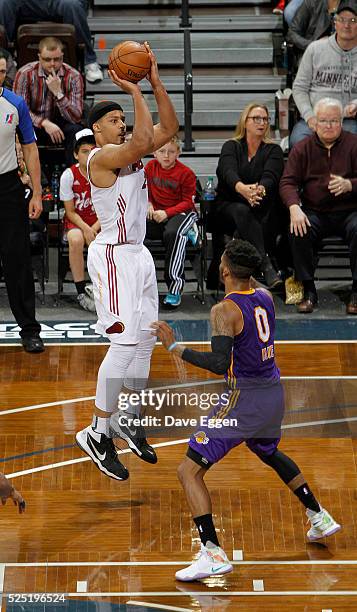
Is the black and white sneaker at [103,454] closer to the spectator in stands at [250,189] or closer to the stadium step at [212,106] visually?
the spectator in stands at [250,189]

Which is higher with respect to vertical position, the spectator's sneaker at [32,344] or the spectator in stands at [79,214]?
the spectator in stands at [79,214]

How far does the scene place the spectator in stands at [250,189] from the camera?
960cm

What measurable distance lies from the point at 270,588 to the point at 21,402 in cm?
270

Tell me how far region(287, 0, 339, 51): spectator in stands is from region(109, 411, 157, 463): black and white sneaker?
5.50 meters

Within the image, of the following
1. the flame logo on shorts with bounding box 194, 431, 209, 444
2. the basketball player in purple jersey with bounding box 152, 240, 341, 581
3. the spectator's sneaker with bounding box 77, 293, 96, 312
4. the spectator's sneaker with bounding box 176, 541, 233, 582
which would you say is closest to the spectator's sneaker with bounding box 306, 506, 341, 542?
the basketball player in purple jersey with bounding box 152, 240, 341, 581

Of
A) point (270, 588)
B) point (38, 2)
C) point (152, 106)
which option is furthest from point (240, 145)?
point (270, 588)

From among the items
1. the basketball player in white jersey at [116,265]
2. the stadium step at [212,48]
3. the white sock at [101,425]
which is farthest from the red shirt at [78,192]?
the white sock at [101,425]

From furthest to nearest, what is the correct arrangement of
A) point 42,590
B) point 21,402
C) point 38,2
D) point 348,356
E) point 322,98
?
point 38,2
point 322,98
point 348,356
point 21,402
point 42,590

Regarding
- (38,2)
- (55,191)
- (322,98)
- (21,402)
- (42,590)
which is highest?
(38,2)

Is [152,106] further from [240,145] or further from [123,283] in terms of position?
[123,283]

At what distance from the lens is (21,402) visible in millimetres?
7883

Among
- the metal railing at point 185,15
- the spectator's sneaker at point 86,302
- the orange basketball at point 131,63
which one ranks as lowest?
the spectator's sneaker at point 86,302

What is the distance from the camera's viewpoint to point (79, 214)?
31.9ft

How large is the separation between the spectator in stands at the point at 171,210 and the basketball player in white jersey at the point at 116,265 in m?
2.66
